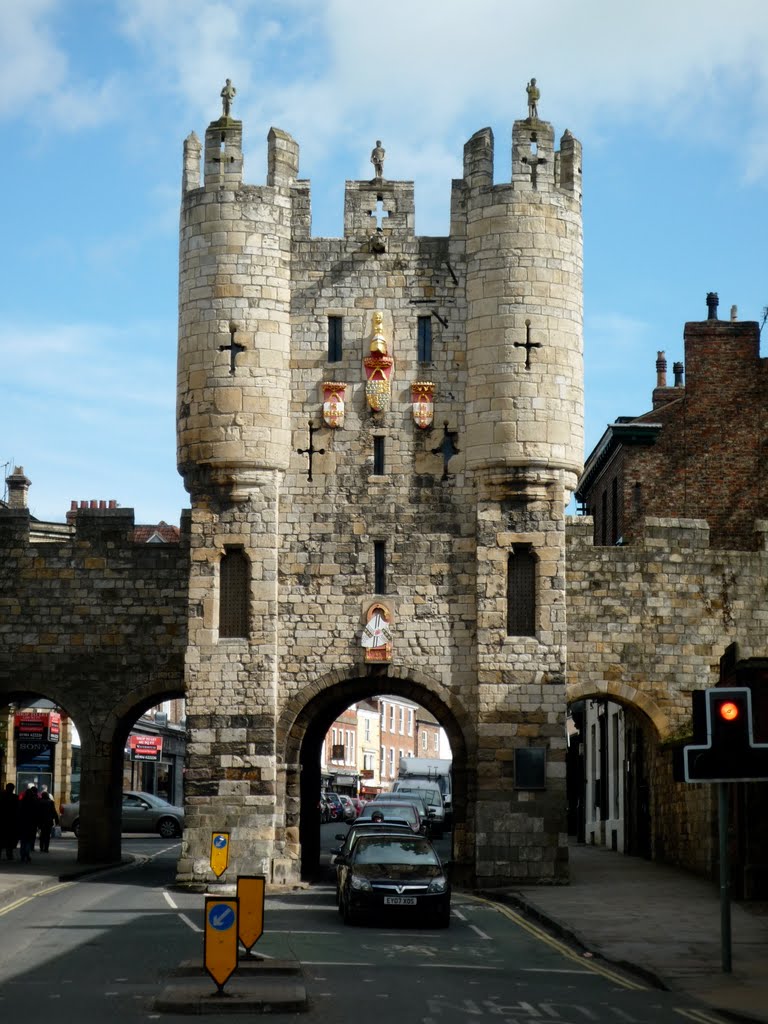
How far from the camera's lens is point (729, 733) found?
16359 mm

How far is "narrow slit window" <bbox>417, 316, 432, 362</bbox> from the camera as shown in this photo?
30.7 metres

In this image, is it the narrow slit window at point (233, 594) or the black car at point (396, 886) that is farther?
the narrow slit window at point (233, 594)

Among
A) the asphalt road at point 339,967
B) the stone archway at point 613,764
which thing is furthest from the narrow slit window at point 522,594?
the asphalt road at point 339,967

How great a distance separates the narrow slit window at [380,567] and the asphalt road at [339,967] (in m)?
6.62

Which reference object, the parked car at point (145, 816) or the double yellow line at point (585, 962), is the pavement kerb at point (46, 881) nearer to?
the double yellow line at point (585, 962)

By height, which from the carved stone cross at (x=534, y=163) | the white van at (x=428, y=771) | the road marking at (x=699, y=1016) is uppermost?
the carved stone cross at (x=534, y=163)

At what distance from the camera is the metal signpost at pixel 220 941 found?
14164 mm

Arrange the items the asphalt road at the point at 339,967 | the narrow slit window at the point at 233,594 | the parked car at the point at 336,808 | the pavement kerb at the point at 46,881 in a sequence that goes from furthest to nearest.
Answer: the parked car at the point at 336,808 < the narrow slit window at the point at 233,594 < the pavement kerb at the point at 46,881 < the asphalt road at the point at 339,967

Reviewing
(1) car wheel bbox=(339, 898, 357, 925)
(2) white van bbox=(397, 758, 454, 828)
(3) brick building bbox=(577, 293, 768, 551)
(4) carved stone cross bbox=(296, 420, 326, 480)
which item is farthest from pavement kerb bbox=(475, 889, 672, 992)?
(2) white van bbox=(397, 758, 454, 828)

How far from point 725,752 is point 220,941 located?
5555mm

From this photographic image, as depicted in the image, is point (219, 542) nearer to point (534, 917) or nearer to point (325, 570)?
point (325, 570)

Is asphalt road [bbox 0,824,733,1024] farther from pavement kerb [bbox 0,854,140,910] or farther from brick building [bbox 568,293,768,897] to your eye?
brick building [bbox 568,293,768,897]

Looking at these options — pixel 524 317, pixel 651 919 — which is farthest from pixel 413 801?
pixel 651 919

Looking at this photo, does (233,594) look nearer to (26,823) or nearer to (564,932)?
(26,823)
